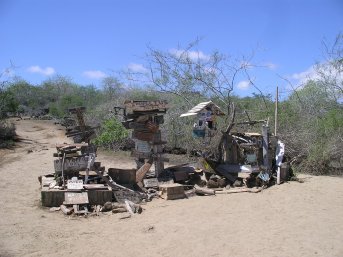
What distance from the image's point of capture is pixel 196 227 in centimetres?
702

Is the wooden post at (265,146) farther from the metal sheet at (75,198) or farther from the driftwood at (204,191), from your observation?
the metal sheet at (75,198)

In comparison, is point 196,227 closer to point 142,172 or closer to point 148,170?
point 142,172

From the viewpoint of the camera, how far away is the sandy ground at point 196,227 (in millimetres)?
5906

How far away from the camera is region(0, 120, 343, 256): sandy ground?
5906 millimetres

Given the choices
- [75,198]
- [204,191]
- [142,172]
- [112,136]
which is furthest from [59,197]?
[112,136]

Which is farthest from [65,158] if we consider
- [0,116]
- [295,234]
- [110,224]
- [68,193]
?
[0,116]

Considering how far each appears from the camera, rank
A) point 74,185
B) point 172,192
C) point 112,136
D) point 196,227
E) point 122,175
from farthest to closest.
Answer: point 112,136 < point 122,175 < point 172,192 < point 74,185 < point 196,227

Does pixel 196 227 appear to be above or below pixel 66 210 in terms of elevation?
below

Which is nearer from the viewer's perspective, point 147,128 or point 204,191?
point 204,191

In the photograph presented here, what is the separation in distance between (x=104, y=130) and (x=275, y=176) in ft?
31.2

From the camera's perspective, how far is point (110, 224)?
23.9 ft

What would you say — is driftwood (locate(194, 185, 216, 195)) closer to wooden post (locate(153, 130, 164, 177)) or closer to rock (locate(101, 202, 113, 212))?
A: wooden post (locate(153, 130, 164, 177))

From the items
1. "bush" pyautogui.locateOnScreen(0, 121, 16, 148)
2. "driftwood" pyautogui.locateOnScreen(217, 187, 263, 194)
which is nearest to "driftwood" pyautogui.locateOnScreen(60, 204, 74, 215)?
"driftwood" pyautogui.locateOnScreen(217, 187, 263, 194)

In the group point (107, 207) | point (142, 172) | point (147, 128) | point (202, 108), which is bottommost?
point (107, 207)
